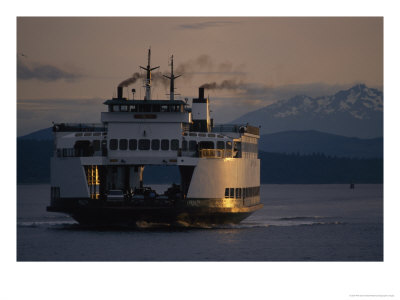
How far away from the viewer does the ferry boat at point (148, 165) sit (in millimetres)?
50344

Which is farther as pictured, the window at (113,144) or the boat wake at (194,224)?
the window at (113,144)

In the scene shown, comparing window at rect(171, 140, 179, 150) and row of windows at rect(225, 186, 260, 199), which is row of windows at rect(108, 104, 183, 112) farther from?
row of windows at rect(225, 186, 260, 199)

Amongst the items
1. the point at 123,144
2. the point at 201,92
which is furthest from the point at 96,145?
the point at 201,92

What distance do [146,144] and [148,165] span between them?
1.38m

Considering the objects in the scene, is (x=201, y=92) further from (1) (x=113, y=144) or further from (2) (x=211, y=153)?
(1) (x=113, y=144)

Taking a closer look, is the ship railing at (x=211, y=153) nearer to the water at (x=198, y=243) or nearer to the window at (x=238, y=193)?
the window at (x=238, y=193)

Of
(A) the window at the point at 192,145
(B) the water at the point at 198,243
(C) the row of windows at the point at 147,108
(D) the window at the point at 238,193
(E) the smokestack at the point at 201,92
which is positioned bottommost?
(B) the water at the point at 198,243

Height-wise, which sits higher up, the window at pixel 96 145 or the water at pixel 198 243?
the window at pixel 96 145

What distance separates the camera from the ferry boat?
50344 millimetres

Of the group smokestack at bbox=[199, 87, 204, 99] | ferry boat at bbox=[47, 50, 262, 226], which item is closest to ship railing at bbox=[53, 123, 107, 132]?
ferry boat at bbox=[47, 50, 262, 226]

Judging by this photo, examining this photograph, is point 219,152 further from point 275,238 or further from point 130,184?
point 130,184

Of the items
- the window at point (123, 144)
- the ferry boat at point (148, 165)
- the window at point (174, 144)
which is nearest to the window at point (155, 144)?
the ferry boat at point (148, 165)

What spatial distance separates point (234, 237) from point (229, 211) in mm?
1831

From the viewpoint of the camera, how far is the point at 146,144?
52.0m
